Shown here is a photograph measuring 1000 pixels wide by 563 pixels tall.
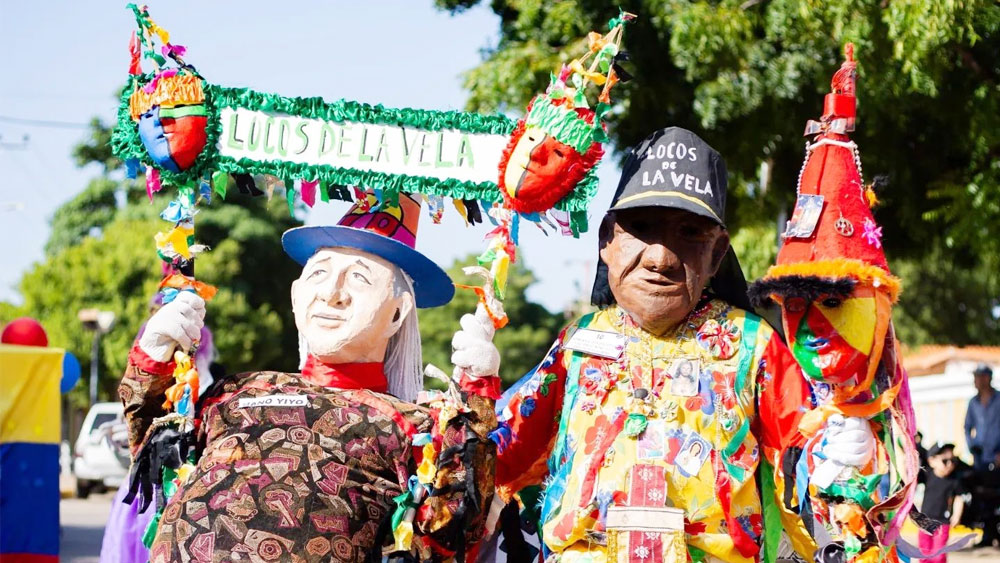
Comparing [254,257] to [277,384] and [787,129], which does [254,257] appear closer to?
[787,129]

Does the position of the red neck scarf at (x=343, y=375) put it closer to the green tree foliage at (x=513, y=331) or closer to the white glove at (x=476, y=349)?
the white glove at (x=476, y=349)

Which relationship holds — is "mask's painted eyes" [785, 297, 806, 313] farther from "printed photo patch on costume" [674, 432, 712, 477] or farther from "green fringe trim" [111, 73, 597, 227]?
"green fringe trim" [111, 73, 597, 227]

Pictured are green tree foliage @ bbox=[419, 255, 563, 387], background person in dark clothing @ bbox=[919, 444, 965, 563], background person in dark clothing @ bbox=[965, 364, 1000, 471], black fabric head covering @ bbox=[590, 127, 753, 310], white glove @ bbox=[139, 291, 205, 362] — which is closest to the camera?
black fabric head covering @ bbox=[590, 127, 753, 310]

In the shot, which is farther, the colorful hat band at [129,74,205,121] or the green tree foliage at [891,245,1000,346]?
the green tree foliage at [891,245,1000,346]

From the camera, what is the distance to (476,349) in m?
4.28

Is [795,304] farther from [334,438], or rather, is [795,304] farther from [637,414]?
[334,438]

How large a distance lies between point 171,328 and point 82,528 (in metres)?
9.86

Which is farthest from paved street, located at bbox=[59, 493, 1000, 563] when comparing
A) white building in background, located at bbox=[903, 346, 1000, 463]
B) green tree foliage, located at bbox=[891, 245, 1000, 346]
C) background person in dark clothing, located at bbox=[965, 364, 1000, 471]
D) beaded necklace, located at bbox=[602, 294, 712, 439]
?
green tree foliage, located at bbox=[891, 245, 1000, 346]

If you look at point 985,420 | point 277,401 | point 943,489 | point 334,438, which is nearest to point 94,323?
point 985,420

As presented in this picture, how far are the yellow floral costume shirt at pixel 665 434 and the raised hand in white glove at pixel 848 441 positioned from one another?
12cm

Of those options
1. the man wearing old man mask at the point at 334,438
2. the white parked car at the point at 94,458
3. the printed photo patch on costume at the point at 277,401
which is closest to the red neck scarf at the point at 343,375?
the man wearing old man mask at the point at 334,438

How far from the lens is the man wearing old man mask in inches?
167

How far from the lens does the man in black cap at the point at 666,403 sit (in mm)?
4098

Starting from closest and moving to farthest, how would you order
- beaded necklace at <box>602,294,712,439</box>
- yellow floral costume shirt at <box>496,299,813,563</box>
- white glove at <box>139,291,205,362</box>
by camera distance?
yellow floral costume shirt at <box>496,299,813,563</box> < beaded necklace at <box>602,294,712,439</box> < white glove at <box>139,291,205,362</box>
